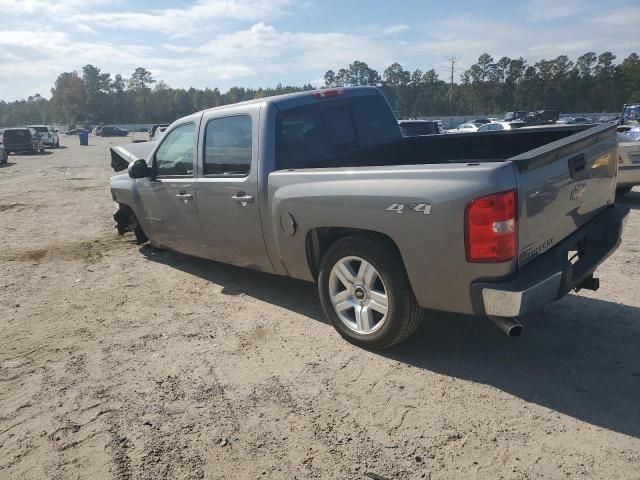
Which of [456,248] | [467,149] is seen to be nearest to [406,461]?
[456,248]

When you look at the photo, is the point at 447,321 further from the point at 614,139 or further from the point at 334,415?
the point at 614,139

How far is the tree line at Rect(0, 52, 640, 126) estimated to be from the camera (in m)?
90.5

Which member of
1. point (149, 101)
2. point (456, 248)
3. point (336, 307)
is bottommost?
point (336, 307)

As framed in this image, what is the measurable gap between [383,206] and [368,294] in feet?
2.37

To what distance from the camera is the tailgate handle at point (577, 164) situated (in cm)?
334

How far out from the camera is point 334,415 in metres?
3.07

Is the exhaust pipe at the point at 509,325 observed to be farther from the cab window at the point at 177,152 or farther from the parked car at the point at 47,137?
the parked car at the point at 47,137

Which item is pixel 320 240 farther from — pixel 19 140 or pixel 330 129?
pixel 19 140

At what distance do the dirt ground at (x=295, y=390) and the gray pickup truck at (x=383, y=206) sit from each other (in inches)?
17.7

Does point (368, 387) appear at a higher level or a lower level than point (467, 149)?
lower

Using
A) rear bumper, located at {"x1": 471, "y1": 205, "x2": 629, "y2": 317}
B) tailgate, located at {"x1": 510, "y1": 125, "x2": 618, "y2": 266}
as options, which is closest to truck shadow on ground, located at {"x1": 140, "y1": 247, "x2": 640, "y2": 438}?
rear bumper, located at {"x1": 471, "y1": 205, "x2": 629, "y2": 317}

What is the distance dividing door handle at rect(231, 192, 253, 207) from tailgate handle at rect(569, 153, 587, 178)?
2475 millimetres

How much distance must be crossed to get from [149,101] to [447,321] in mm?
141037

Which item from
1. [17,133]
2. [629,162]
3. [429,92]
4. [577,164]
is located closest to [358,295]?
[577,164]
